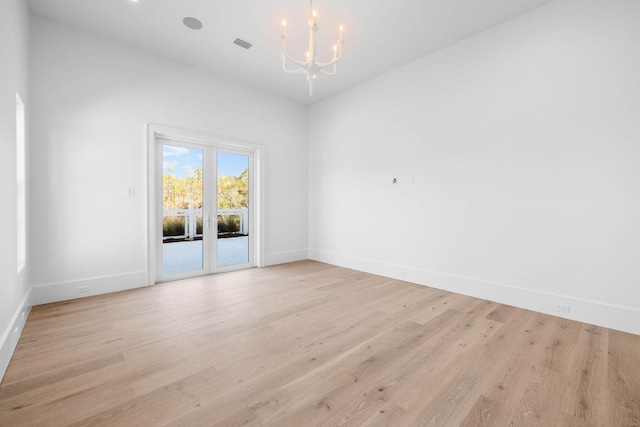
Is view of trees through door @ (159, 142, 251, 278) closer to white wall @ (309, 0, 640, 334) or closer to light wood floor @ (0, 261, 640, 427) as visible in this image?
light wood floor @ (0, 261, 640, 427)

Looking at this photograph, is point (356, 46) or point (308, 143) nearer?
point (356, 46)

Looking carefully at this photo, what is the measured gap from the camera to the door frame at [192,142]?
4.07m

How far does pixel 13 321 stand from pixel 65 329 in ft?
1.41

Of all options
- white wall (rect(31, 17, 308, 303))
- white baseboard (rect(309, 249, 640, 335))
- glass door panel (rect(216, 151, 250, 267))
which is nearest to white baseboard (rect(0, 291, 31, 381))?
white wall (rect(31, 17, 308, 303))

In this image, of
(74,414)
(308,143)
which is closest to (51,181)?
Answer: (74,414)

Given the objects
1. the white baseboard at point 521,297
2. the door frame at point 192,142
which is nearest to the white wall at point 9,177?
the door frame at point 192,142

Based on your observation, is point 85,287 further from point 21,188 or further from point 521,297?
point 521,297

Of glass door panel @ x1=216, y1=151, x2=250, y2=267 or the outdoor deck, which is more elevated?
glass door panel @ x1=216, y1=151, x2=250, y2=267

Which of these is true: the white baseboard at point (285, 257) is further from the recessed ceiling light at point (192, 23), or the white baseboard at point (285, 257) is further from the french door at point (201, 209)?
the recessed ceiling light at point (192, 23)

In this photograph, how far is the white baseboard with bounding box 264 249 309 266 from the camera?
5.58 metres

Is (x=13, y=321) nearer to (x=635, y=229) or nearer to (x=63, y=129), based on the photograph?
(x=63, y=129)

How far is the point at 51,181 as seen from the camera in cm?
339

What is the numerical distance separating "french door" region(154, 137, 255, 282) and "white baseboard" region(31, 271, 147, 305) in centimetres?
36

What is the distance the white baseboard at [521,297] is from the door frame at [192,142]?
87.9 inches
